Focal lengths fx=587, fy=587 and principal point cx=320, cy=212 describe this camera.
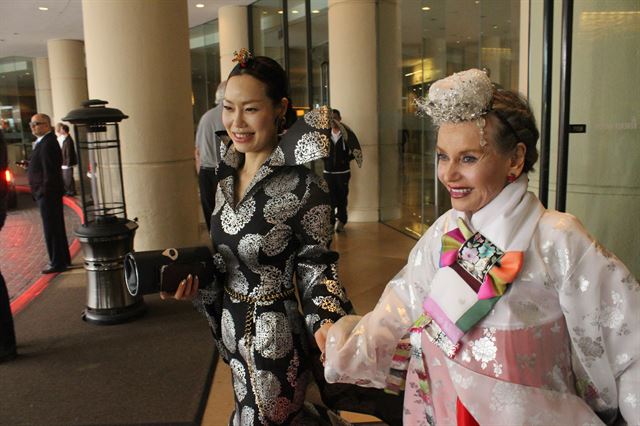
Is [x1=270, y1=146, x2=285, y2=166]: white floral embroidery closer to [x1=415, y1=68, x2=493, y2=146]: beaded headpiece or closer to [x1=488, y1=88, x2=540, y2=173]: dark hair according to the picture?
[x1=415, y1=68, x2=493, y2=146]: beaded headpiece

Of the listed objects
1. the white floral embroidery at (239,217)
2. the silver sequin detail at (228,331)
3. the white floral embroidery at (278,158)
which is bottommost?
the silver sequin detail at (228,331)

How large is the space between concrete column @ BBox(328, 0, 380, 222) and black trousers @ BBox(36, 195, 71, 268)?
4328 mm

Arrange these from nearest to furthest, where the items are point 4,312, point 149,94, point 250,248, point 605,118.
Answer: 1. point 250,248
2. point 605,118
3. point 4,312
4. point 149,94

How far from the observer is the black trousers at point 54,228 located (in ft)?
21.4

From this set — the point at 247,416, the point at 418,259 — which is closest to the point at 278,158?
the point at 418,259


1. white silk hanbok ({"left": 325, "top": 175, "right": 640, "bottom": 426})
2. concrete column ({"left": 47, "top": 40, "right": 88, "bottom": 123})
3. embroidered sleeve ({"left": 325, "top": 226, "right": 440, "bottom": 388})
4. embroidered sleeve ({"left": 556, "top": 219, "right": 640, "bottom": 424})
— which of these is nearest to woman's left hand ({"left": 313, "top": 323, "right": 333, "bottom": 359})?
embroidered sleeve ({"left": 325, "top": 226, "right": 440, "bottom": 388})

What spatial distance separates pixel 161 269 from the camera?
67.1 inches

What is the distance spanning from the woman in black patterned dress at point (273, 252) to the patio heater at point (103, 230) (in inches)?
121

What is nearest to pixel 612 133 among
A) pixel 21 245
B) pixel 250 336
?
pixel 250 336

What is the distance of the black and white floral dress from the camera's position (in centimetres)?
181

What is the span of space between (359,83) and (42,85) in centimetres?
1805

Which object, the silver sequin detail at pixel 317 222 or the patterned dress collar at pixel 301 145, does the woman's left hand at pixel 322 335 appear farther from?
the patterned dress collar at pixel 301 145

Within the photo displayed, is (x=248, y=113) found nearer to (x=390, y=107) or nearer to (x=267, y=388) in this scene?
(x=267, y=388)

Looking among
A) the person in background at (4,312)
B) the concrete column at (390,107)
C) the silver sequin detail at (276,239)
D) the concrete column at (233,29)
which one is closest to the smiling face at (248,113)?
Answer: the silver sequin detail at (276,239)
